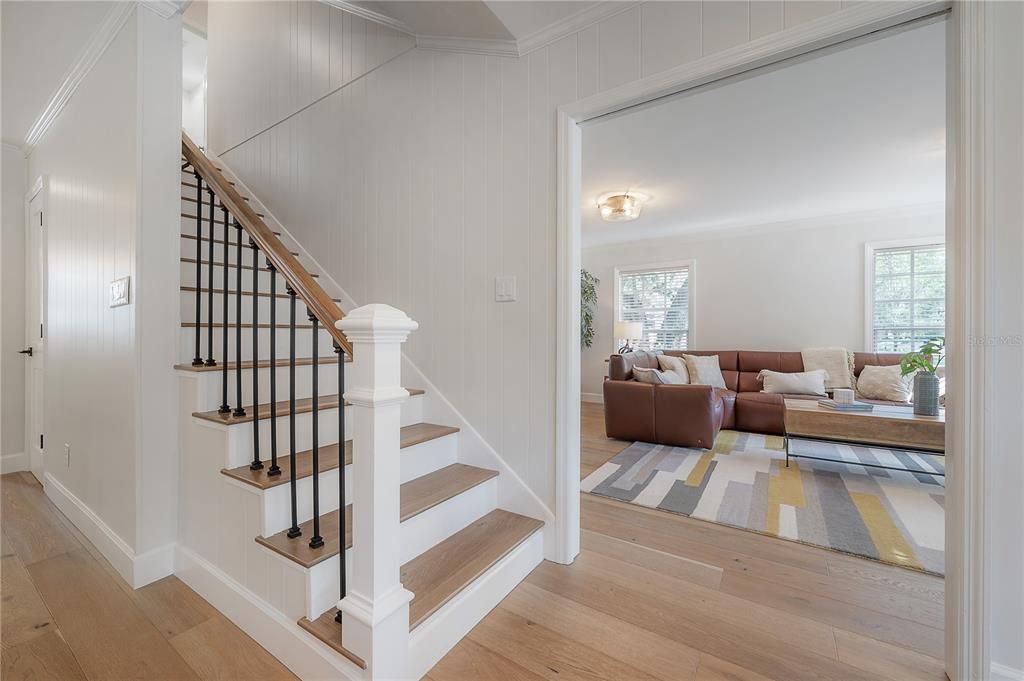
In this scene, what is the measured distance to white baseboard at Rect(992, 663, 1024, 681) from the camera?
110cm

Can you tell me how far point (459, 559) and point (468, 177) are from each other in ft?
5.74

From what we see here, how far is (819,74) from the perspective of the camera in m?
2.35

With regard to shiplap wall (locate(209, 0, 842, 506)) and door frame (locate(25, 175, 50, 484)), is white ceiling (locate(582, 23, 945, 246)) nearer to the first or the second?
shiplap wall (locate(209, 0, 842, 506))

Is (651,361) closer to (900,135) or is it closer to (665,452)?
(665,452)

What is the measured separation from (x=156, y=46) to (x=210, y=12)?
3.07m

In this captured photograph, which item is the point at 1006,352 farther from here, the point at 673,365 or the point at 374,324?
the point at 673,365

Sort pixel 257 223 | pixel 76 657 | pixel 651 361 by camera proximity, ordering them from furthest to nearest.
→ pixel 651 361, pixel 257 223, pixel 76 657

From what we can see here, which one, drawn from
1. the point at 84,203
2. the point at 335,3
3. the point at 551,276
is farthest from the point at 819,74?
the point at 84,203

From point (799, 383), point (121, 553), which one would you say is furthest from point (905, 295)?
point (121, 553)

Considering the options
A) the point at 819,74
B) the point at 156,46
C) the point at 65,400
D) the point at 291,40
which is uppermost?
the point at 291,40

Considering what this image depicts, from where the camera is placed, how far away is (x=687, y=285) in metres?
5.98

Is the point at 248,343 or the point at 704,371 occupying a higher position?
the point at 248,343

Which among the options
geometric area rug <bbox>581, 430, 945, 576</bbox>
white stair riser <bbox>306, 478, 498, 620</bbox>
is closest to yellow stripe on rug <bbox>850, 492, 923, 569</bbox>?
geometric area rug <bbox>581, 430, 945, 576</bbox>

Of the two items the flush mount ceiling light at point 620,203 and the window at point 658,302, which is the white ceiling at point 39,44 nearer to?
the flush mount ceiling light at point 620,203
